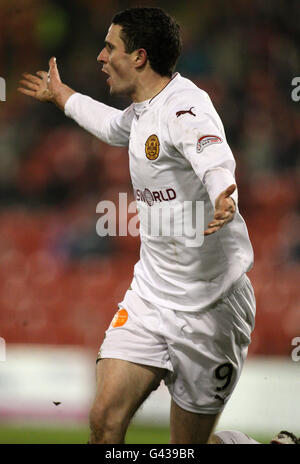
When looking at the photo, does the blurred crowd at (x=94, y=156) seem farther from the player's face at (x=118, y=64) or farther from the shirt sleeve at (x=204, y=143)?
the shirt sleeve at (x=204, y=143)

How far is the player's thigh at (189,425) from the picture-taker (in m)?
3.12

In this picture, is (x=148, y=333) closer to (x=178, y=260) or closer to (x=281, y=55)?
(x=178, y=260)

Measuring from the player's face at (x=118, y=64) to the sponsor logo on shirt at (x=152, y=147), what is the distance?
310 mm

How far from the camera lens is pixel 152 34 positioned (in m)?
3.07

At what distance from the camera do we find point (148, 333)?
2.96 meters

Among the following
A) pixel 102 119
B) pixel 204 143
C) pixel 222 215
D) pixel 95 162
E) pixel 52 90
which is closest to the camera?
pixel 222 215

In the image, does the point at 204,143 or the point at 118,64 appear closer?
the point at 204,143

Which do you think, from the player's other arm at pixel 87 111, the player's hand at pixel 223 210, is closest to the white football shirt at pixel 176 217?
the player's other arm at pixel 87 111

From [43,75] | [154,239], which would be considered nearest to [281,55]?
[43,75]

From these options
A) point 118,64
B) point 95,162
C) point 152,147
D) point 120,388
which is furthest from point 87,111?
point 95,162

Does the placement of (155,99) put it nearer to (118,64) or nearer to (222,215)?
(118,64)

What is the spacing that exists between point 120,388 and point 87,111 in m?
1.38

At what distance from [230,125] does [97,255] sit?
1.92 m

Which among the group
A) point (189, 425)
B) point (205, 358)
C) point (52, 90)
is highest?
point (52, 90)
